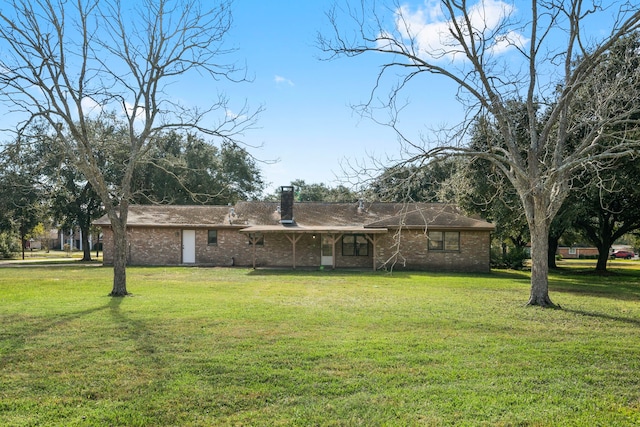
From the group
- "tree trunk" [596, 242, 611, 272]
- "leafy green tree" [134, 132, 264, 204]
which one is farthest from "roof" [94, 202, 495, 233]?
"tree trunk" [596, 242, 611, 272]

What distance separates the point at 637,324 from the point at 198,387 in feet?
27.0

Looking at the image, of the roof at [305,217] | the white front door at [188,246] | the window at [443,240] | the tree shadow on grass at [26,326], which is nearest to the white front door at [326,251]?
the roof at [305,217]

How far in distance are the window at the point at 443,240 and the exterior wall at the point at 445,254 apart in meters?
0.20

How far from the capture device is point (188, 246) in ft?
87.4

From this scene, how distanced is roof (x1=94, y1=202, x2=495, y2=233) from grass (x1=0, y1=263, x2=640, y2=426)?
506 inches

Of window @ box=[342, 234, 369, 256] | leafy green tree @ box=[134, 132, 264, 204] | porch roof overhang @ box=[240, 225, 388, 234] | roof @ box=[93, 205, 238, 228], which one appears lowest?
window @ box=[342, 234, 369, 256]

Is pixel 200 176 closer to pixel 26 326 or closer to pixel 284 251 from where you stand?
pixel 284 251

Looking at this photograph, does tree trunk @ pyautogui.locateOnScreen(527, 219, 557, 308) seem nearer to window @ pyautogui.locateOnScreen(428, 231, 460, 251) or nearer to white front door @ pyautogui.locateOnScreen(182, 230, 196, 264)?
window @ pyautogui.locateOnScreen(428, 231, 460, 251)

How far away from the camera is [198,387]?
5.01 meters

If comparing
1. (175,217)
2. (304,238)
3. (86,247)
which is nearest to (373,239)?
(304,238)

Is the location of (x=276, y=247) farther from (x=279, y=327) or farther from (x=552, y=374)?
(x=552, y=374)

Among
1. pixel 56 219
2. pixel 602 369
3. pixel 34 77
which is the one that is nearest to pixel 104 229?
pixel 56 219

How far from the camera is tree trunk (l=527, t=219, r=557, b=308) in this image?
37.3 feet

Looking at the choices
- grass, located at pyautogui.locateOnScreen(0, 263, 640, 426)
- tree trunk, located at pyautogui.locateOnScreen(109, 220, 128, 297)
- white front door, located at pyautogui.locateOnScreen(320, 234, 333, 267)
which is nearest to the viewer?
grass, located at pyautogui.locateOnScreen(0, 263, 640, 426)
